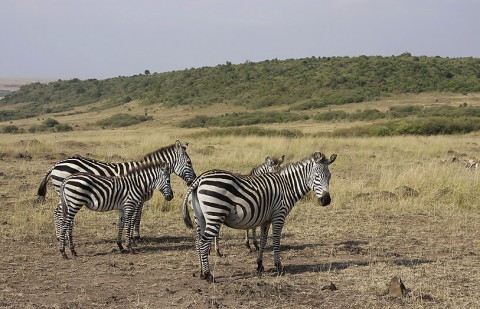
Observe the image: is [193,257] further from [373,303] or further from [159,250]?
[373,303]

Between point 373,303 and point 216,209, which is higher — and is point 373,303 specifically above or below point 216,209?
below

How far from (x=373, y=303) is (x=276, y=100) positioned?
1985 inches

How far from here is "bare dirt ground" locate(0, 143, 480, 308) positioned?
6727 mm

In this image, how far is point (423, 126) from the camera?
29516 millimetres

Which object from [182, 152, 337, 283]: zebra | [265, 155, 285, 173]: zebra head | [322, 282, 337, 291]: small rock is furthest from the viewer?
[265, 155, 285, 173]: zebra head

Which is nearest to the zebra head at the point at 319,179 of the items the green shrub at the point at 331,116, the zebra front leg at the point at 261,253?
the zebra front leg at the point at 261,253

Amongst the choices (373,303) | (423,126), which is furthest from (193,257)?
(423,126)

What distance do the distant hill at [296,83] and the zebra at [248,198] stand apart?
142 feet

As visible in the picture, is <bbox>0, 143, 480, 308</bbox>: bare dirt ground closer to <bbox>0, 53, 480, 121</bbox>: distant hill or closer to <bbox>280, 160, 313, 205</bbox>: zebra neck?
<bbox>280, 160, 313, 205</bbox>: zebra neck

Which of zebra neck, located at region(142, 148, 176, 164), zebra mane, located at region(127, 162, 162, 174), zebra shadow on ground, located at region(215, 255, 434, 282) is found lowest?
zebra shadow on ground, located at region(215, 255, 434, 282)

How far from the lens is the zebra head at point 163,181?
9.31 metres

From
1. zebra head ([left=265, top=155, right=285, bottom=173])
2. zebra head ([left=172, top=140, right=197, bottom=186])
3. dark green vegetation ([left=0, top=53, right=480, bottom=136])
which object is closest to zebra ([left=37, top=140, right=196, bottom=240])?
zebra head ([left=172, top=140, right=197, bottom=186])

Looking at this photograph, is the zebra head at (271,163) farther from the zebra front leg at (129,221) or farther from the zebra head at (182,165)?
the zebra front leg at (129,221)

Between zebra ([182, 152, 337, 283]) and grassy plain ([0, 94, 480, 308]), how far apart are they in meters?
0.67
